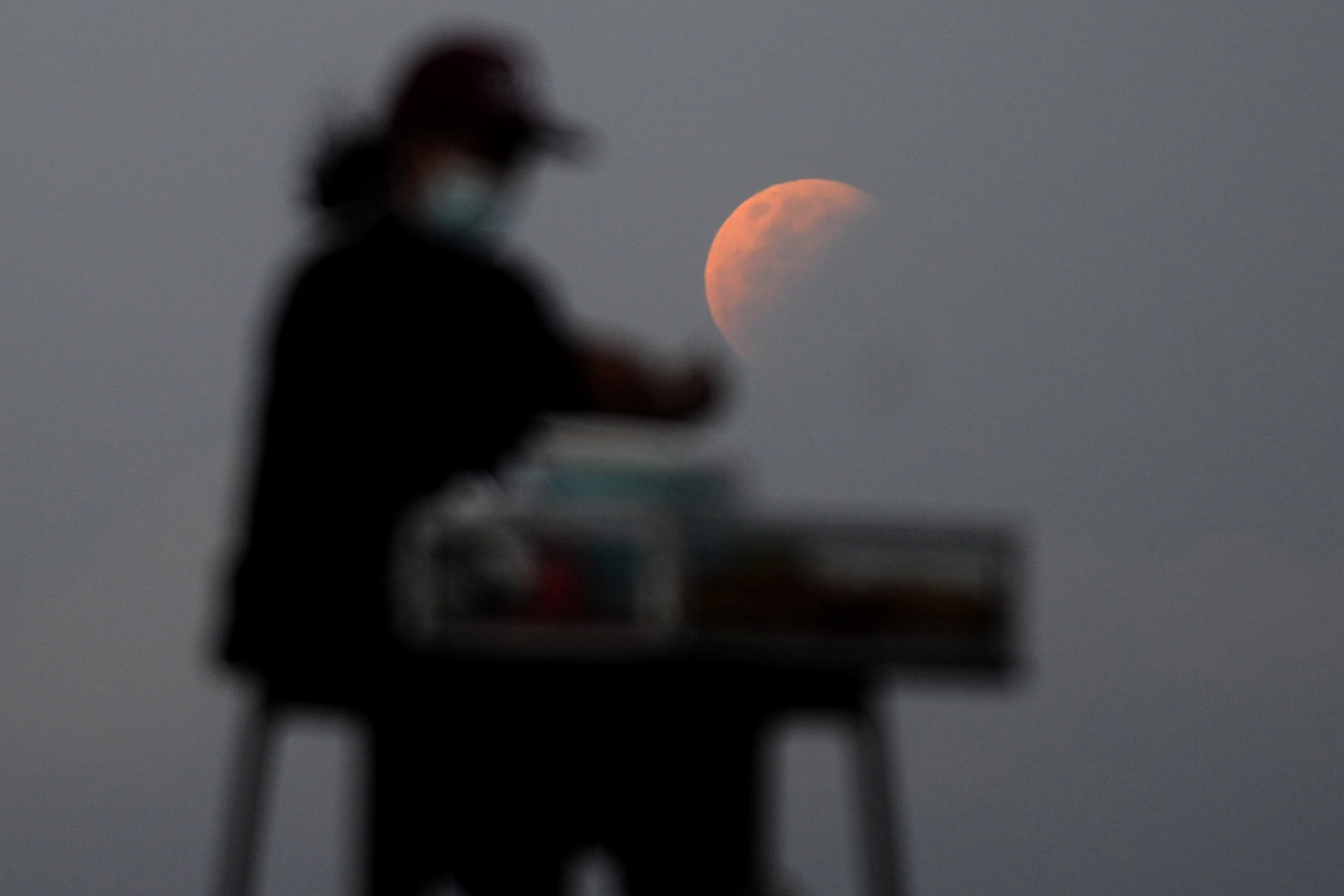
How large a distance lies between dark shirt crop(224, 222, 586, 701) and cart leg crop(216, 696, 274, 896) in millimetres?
242

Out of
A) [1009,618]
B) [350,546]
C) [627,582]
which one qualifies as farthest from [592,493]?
[1009,618]

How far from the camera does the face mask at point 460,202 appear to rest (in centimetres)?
600

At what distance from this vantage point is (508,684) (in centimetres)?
576

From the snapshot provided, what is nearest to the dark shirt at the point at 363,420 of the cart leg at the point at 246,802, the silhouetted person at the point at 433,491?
Answer: the silhouetted person at the point at 433,491

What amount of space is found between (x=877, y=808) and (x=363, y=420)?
181 centimetres

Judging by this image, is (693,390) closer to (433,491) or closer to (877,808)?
(433,491)

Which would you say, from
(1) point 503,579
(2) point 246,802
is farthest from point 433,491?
(2) point 246,802

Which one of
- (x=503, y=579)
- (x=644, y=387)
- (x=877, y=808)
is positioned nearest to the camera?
(x=503, y=579)

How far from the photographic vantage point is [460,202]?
601cm

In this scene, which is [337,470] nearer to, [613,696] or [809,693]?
[613,696]

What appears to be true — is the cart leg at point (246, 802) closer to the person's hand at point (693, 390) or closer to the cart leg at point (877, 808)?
the person's hand at point (693, 390)

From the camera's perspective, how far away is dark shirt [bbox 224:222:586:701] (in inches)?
223

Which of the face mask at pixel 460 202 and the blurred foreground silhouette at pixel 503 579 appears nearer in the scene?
the blurred foreground silhouette at pixel 503 579

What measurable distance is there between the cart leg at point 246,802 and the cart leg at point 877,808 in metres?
1.72
